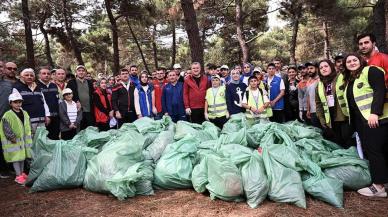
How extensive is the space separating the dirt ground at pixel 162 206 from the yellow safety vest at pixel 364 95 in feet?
2.78

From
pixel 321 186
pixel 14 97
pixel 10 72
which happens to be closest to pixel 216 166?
pixel 321 186

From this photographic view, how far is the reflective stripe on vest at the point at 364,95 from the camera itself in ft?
10.4

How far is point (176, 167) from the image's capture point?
344cm

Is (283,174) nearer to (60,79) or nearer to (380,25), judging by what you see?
(60,79)

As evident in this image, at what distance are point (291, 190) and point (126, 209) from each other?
1.57 metres

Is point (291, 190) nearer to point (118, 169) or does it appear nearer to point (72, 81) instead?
point (118, 169)

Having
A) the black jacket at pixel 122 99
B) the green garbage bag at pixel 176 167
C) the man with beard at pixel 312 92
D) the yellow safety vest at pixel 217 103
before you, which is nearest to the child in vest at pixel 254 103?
the yellow safety vest at pixel 217 103

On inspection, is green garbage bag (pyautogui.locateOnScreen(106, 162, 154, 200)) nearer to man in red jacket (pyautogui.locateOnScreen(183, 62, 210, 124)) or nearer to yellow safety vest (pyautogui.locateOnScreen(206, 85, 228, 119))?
yellow safety vest (pyautogui.locateOnScreen(206, 85, 228, 119))

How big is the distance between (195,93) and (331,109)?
2194 mm

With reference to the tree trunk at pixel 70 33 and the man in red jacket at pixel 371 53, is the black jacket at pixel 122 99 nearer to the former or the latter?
the man in red jacket at pixel 371 53

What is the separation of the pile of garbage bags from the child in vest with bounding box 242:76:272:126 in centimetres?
88

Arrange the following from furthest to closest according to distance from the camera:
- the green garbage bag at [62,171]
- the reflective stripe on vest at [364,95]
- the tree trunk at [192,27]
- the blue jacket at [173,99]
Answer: the tree trunk at [192,27] → the blue jacket at [173,99] → the green garbage bag at [62,171] → the reflective stripe on vest at [364,95]

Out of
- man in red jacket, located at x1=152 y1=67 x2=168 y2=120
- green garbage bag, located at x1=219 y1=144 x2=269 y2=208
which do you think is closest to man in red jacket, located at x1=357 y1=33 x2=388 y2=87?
green garbage bag, located at x1=219 y1=144 x2=269 y2=208

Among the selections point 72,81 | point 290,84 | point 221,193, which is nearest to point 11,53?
point 72,81
